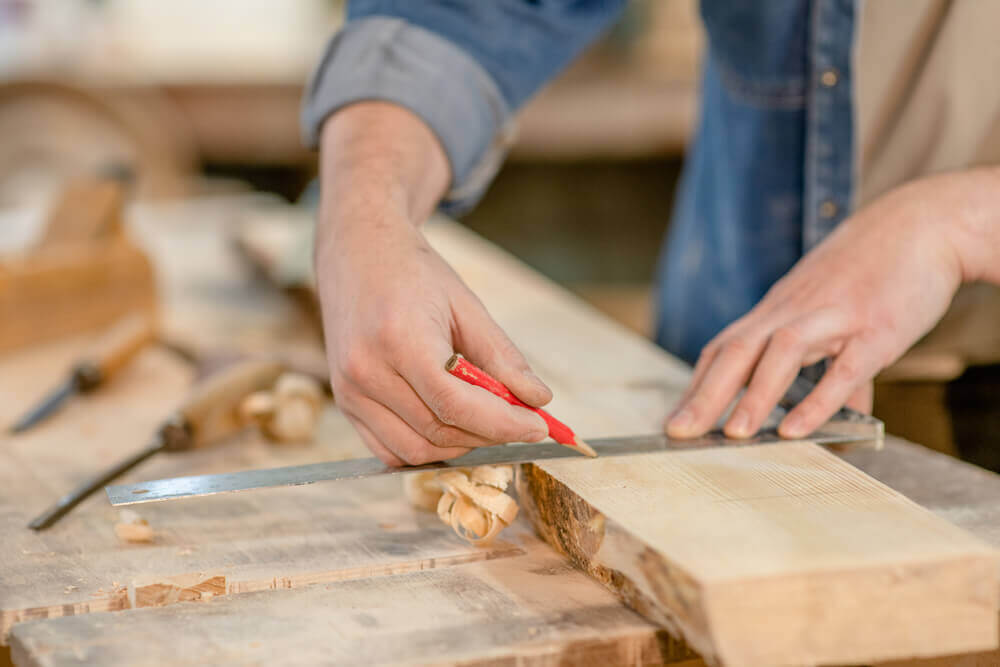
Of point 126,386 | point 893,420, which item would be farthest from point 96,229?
point 893,420

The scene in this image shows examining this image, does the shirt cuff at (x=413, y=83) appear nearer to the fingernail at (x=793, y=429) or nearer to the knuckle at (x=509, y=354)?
the knuckle at (x=509, y=354)

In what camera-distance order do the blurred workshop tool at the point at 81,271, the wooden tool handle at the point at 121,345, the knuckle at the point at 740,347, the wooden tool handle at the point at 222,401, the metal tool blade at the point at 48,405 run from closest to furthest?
the knuckle at the point at 740,347 → the wooden tool handle at the point at 222,401 → the metal tool blade at the point at 48,405 → the wooden tool handle at the point at 121,345 → the blurred workshop tool at the point at 81,271

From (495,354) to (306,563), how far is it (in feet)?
0.77

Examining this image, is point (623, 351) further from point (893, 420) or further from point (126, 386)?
point (126, 386)

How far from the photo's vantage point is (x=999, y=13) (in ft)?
3.51

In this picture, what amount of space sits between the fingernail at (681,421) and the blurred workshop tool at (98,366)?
78 cm

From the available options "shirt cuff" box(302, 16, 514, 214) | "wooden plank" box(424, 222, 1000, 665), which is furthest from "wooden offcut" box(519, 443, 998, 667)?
"shirt cuff" box(302, 16, 514, 214)

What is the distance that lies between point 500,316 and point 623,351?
0.86 ft

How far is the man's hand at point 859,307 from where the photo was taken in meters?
0.92

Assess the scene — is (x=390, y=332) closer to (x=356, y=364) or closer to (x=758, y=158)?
(x=356, y=364)

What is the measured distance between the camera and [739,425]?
910mm

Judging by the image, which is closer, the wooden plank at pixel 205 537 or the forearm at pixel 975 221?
the wooden plank at pixel 205 537

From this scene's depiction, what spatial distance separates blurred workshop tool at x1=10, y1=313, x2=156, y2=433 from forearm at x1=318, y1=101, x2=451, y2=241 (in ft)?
1.49

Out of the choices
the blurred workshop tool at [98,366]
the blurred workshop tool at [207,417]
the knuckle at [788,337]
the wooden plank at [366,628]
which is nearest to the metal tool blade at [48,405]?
the blurred workshop tool at [98,366]
